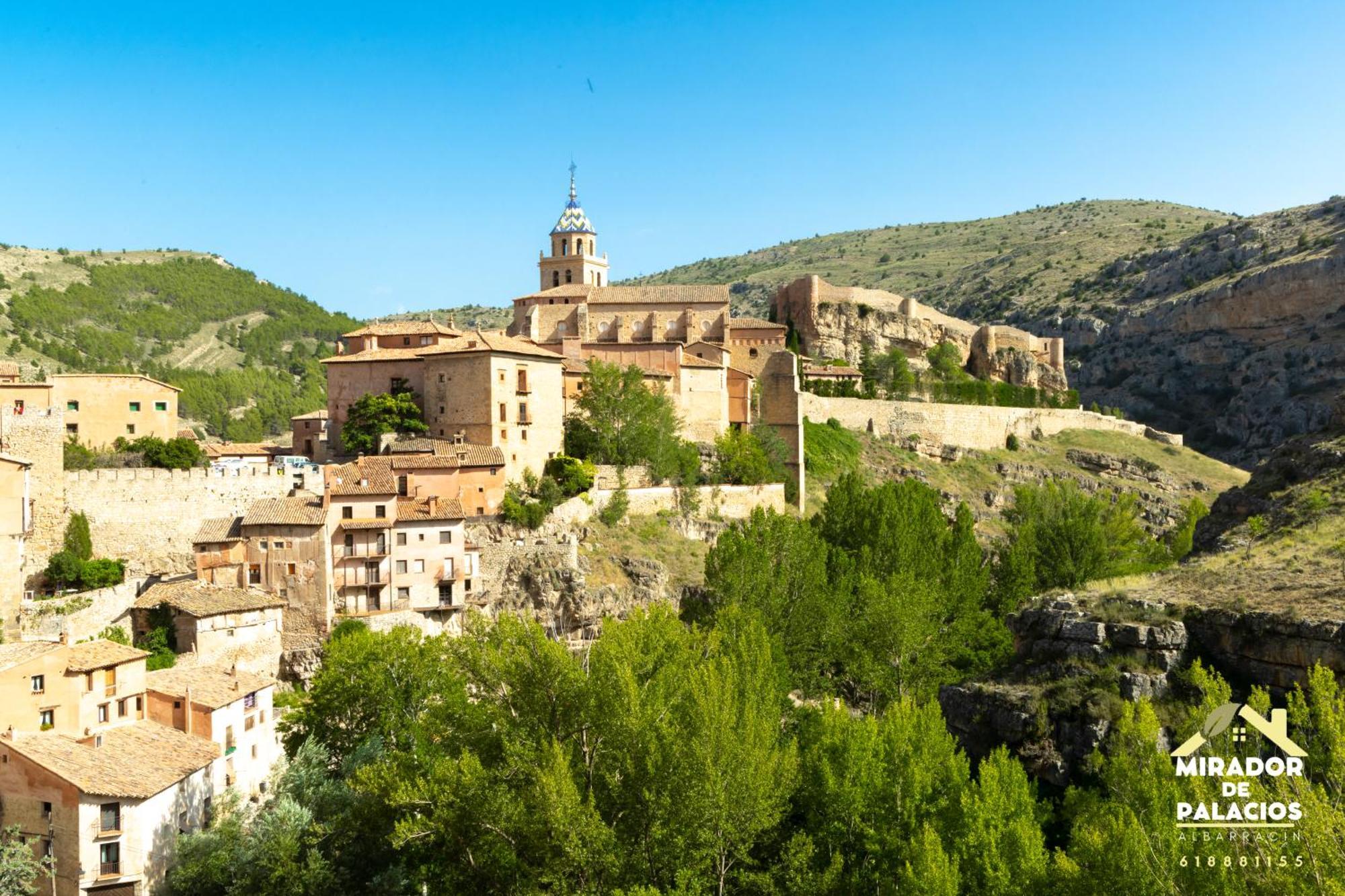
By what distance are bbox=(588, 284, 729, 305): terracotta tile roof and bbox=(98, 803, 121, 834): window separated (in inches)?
1627

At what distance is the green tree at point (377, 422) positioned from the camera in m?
48.6

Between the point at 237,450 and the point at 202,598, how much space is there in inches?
629

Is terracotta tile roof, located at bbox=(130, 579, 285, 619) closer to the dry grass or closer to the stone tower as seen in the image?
the dry grass

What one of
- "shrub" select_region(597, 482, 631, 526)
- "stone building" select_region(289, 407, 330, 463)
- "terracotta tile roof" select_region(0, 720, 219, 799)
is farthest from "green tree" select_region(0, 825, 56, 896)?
"stone building" select_region(289, 407, 330, 463)

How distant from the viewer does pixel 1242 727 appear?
20703 mm

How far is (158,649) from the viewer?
3553 cm

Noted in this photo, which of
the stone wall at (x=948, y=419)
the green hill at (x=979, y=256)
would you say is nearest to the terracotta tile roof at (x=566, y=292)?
the stone wall at (x=948, y=419)

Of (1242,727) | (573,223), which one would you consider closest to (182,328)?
(573,223)

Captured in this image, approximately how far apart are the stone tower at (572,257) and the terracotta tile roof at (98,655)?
4602cm

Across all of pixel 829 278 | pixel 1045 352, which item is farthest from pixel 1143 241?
pixel 1045 352

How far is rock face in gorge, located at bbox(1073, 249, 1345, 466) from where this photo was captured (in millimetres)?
86250

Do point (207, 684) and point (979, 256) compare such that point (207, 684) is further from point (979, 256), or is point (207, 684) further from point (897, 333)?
point (979, 256)

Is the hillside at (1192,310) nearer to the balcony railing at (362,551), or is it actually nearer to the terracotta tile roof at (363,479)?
the terracotta tile roof at (363,479)

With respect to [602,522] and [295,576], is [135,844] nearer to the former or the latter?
[295,576]
